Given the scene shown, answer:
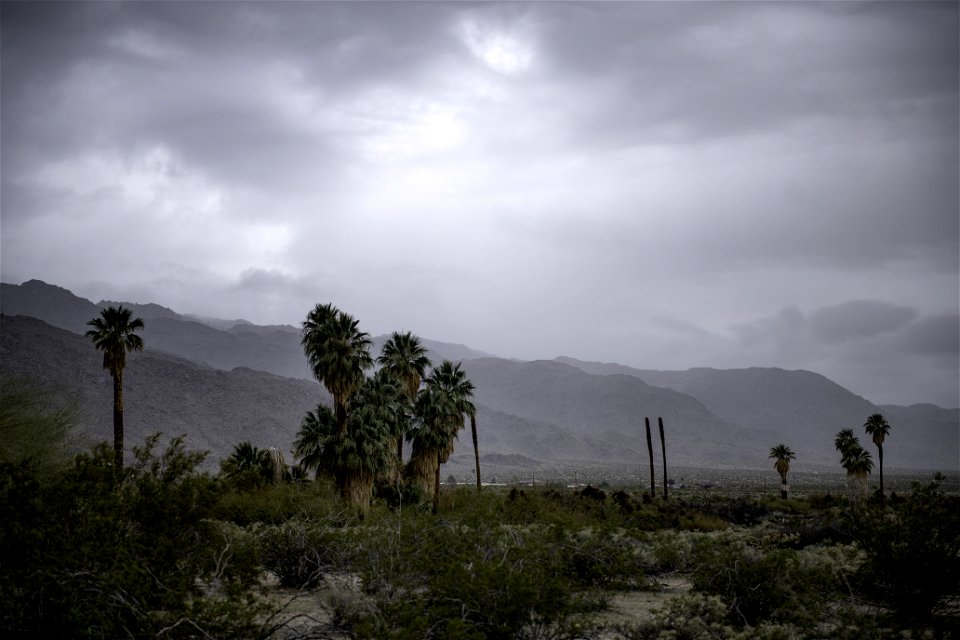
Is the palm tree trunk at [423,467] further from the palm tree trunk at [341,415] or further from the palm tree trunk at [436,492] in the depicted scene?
the palm tree trunk at [341,415]

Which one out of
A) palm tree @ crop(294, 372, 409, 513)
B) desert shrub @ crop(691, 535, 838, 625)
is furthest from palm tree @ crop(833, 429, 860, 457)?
desert shrub @ crop(691, 535, 838, 625)

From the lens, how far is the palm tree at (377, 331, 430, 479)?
48906 millimetres

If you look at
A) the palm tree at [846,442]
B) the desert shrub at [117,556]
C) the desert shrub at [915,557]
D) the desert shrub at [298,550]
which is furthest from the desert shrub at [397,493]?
the palm tree at [846,442]

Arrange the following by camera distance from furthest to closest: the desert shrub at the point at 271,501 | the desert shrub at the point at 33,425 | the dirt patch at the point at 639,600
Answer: the desert shrub at the point at 271,501, the desert shrub at the point at 33,425, the dirt patch at the point at 639,600

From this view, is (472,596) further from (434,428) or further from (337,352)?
(434,428)

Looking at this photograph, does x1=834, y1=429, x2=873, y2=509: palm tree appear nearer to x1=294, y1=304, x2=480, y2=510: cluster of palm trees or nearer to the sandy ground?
x1=294, y1=304, x2=480, y2=510: cluster of palm trees

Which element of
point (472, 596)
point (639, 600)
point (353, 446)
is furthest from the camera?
point (353, 446)

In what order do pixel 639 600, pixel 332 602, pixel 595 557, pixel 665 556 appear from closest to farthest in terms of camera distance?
1. pixel 332 602
2. pixel 595 557
3. pixel 639 600
4. pixel 665 556

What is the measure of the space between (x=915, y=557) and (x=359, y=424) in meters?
29.4

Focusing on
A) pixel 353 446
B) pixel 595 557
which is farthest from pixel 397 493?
pixel 595 557

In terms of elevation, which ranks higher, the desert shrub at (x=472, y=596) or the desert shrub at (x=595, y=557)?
the desert shrub at (x=472, y=596)

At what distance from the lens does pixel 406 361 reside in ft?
162

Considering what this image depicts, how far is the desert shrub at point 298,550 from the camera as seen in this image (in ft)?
52.2

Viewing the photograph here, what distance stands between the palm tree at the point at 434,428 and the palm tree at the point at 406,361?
1.07 meters
